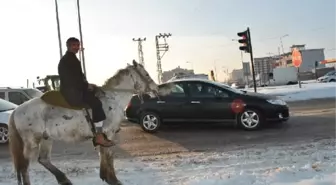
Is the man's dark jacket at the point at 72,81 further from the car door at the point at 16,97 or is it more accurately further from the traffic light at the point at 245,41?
the traffic light at the point at 245,41

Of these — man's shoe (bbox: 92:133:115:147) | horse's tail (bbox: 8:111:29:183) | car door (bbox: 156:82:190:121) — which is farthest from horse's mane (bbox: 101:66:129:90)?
car door (bbox: 156:82:190:121)

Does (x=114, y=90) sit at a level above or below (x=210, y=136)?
above

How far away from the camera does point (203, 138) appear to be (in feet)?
43.2

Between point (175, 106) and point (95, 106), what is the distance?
7.54m

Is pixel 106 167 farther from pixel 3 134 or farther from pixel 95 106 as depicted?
pixel 3 134

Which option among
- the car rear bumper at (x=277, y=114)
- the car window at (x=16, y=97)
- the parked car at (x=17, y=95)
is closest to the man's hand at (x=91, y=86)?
the car rear bumper at (x=277, y=114)

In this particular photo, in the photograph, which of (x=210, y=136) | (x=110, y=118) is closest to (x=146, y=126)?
(x=210, y=136)

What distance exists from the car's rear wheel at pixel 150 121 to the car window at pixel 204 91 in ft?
4.51

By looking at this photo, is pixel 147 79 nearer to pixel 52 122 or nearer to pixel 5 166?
pixel 52 122

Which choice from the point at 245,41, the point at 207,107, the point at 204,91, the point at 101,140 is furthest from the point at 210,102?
the point at 245,41

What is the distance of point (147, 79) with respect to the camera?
7906mm

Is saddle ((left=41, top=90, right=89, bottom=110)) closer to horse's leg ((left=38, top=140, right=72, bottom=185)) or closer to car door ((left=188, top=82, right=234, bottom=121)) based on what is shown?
horse's leg ((left=38, top=140, right=72, bottom=185))

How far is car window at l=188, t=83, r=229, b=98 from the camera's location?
1433 cm

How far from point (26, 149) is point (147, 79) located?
2278 mm
